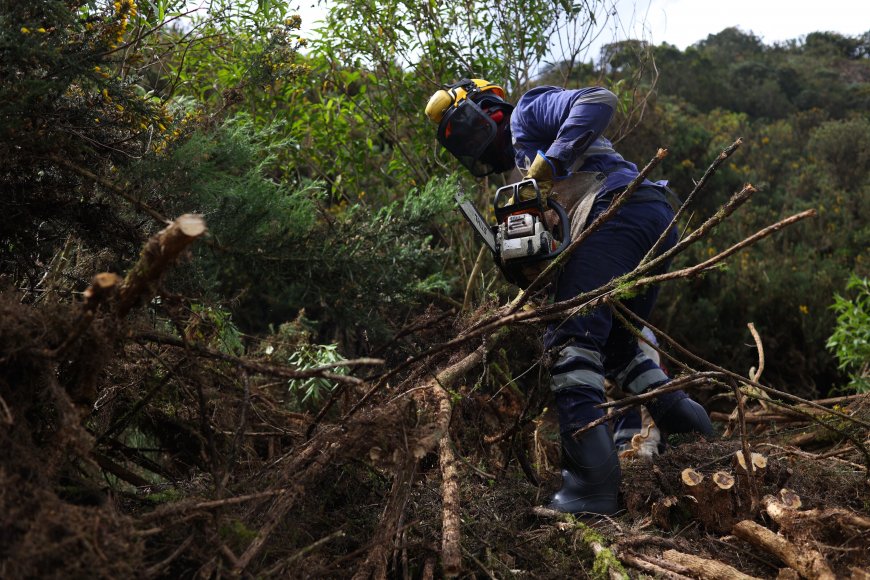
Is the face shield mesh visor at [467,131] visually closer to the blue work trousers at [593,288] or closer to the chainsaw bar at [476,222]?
the chainsaw bar at [476,222]

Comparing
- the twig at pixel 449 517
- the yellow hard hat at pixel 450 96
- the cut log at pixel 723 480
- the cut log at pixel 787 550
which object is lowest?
the cut log at pixel 787 550

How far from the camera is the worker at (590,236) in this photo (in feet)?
10.4

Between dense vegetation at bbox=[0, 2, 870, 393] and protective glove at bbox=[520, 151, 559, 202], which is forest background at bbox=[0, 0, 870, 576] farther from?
protective glove at bbox=[520, 151, 559, 202]

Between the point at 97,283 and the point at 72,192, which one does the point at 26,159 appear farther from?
the point at 97,283

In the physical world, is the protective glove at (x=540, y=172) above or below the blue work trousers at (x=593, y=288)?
above

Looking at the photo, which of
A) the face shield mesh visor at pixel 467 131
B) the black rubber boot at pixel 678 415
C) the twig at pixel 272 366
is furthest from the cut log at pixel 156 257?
the black rubber boot at pixel 678 415

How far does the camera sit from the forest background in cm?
282

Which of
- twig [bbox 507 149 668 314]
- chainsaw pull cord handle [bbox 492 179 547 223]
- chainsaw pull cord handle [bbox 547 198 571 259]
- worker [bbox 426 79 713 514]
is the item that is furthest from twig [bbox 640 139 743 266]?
chainsaw pull cord handle [bbox 492 179 547 223]

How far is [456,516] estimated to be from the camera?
228 cm

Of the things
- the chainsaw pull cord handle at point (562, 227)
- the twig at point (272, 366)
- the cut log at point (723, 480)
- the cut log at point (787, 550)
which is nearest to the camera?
the twig at point (272, 366)

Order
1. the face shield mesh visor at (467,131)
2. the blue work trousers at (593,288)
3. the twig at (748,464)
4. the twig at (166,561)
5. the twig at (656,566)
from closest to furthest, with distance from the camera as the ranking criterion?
the twig at (166,561) → the twig at (656,566) → the twig at (748,464) → the blue work trousers at (593,288) → the face shield mesh visor at (467,131)

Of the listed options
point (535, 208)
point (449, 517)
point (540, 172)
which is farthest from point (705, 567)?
point (540, 172)

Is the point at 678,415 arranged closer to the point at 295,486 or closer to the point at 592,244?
the point at 592,244

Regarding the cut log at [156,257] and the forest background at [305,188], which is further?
the forest background at [305,188]
